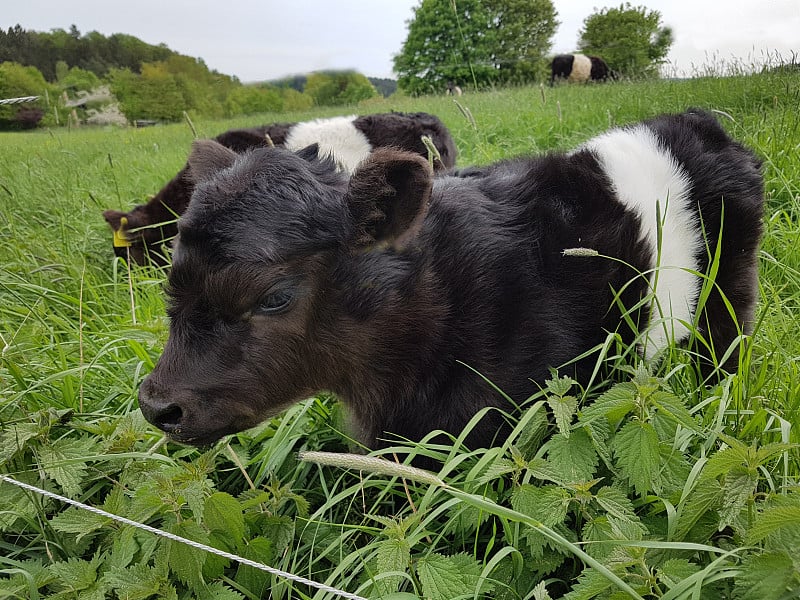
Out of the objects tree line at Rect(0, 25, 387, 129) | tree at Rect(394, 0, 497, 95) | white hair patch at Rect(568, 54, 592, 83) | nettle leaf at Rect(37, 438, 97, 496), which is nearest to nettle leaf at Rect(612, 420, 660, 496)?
nettle leaf at Rect(37, 438, 97, 496)

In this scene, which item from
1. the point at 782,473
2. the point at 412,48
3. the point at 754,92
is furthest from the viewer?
the point at 412,48

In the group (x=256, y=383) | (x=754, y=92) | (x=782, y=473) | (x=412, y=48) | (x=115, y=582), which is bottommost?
(x=115, y=582)

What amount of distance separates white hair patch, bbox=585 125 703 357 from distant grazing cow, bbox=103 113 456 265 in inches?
133

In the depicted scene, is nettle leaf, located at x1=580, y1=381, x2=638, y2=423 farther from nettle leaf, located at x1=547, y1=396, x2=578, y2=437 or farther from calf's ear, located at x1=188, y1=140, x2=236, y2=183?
calf's ear, located at x1=188, y1=140, x2=236, y2=183

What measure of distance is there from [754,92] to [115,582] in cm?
681

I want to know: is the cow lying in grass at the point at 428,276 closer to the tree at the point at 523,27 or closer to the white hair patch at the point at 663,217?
the white hair patch at the point at 663,217

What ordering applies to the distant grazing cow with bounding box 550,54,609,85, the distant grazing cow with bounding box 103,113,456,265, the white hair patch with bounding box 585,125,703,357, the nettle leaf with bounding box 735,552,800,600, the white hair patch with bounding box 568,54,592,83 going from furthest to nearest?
the white hair patch with bounding box 568,54,592,83
the distant grazing cow with bounding box 550,54,609,85
the distant grazing cow with bounding box 103,113,456,265
the white hair patch with bounding box 585,125,703,357
the nettle leaf with bounding box 735,552,800,600

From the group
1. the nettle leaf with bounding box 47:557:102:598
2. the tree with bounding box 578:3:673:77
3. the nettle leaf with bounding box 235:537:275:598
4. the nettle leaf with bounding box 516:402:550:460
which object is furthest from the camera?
the tree with bounding box 578:3:673:77

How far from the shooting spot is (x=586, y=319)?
235cm

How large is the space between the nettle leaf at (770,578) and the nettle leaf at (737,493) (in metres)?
0.10

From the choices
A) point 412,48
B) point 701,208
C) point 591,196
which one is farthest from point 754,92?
point 412,48

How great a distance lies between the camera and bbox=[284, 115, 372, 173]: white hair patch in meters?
6.73

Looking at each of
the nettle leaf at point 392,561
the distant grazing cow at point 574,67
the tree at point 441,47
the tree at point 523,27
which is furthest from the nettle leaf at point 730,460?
the distant grazing cow at point 574,67

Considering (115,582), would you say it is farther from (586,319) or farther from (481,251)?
(586,319)
